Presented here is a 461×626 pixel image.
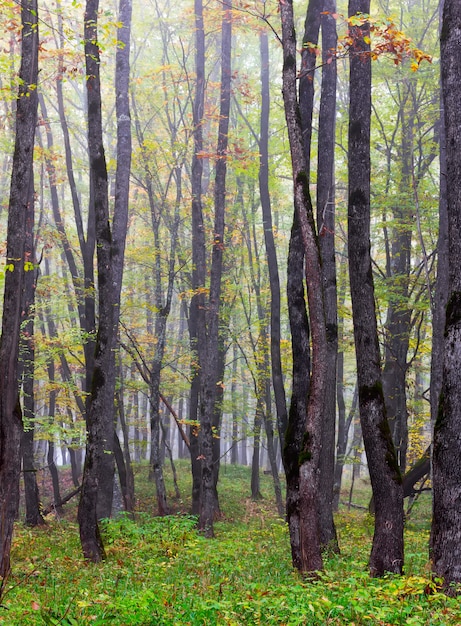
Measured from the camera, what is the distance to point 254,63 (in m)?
26.9

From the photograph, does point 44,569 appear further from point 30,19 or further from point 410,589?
point 30,19

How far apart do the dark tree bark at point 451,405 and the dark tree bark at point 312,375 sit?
5.09ft

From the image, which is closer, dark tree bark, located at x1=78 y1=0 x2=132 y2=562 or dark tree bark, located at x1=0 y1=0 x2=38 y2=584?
dark tree bark, located at x1=0 y1=0 x2=38 y2=584

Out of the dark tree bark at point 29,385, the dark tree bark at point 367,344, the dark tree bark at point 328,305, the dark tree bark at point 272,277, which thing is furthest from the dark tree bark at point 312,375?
the dark tree bark at point 29,385

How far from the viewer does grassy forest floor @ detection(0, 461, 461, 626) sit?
5.27 m

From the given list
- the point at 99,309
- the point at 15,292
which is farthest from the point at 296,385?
the point at 15,292

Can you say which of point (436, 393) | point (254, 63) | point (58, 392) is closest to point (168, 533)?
point (436, 393)

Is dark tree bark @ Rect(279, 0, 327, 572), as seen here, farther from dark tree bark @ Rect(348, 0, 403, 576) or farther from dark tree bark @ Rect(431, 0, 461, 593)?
dark tree bark @ Rect(431, 0, 461, 593)

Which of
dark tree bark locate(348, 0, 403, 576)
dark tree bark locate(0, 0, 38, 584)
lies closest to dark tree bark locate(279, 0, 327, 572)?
dark tree bark locate(348, 0, 403, 576)

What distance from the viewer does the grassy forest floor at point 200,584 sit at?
5.27m

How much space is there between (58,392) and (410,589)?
922 inches

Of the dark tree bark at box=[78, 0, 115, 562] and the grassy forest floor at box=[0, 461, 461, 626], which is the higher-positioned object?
the dark tree bark at box=[78, 0, 115, 562]

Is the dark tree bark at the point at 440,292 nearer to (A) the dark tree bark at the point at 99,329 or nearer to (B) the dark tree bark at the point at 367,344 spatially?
(B) the dark tree bark at the point at 367,344

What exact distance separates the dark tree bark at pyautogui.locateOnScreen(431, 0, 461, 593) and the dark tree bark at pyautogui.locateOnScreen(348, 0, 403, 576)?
954 mm
